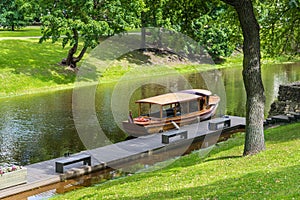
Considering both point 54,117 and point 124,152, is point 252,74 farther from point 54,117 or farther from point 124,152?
point 54,117

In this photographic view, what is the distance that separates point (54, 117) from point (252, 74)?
1798 cm

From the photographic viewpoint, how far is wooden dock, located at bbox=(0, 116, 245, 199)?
1816 centimetres

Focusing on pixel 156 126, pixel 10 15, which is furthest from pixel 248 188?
pixel 10 15

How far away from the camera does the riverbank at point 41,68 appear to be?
41500mm

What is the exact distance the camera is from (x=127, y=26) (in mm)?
44969

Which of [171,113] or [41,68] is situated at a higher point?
[41,68]

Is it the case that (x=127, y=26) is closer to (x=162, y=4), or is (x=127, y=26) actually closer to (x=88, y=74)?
(x=88, y=74)

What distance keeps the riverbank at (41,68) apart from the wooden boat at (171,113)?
37.9ft

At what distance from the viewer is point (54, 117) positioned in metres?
30.8

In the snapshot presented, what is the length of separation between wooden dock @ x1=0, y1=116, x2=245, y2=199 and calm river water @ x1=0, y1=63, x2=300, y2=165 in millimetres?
1761

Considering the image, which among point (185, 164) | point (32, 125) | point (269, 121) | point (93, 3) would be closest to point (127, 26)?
point (93, 3)

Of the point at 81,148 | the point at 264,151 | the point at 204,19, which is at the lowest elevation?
the point at 81,148

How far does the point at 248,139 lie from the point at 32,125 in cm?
1593

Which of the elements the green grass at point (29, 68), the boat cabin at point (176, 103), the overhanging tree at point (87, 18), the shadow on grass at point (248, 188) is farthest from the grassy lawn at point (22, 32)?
the shadow on grass at point (248, 188)
